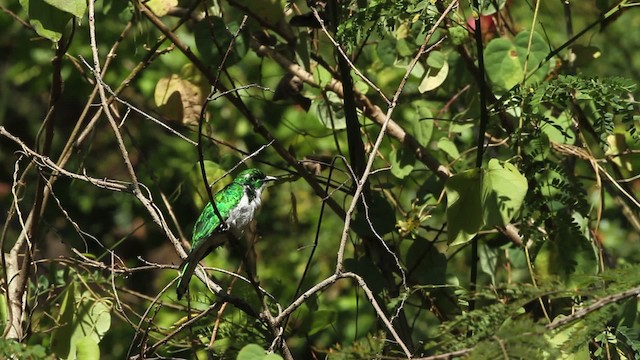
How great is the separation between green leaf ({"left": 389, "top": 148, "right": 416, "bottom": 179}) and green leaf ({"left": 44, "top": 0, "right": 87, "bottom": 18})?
1.25m

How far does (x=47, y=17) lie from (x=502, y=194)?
52.8 inches

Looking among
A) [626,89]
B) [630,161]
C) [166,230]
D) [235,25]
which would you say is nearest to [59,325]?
[166,230]

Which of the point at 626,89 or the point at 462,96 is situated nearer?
the point at 626,89

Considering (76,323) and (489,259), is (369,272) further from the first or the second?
(76,323)

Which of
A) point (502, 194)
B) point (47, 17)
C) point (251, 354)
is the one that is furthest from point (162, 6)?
point (251, 354)

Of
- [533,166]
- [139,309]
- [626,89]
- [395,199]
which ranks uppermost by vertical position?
[626,89]

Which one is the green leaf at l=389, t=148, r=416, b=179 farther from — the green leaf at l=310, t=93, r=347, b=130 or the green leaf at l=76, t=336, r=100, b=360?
the green leaf at l=76, t=336, r=100, b=360

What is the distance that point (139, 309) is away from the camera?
5359 mm

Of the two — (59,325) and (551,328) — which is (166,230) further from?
(551,328)

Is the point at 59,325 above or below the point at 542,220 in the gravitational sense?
below

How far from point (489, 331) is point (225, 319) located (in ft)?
4.30

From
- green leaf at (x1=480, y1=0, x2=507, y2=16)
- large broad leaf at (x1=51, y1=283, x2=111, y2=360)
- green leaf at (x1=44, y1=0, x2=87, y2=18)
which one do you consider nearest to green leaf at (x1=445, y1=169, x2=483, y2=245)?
green leaf at (x1=480, y1=0, x2=507, y2=16)

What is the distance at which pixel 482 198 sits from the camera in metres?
2.65

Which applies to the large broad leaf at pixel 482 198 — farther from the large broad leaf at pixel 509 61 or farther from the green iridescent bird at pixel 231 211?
the green iridescent bird at pixel 231 211
